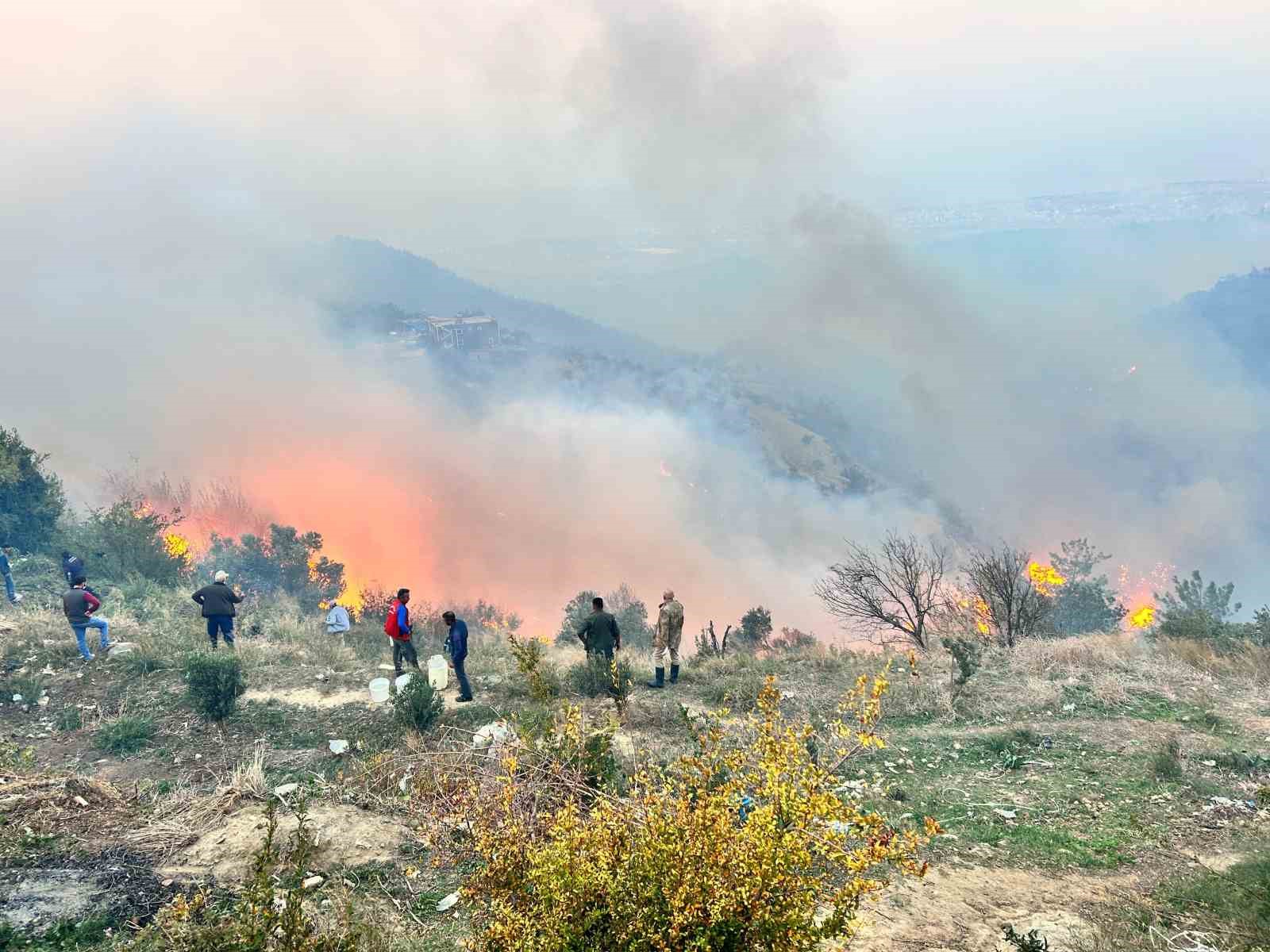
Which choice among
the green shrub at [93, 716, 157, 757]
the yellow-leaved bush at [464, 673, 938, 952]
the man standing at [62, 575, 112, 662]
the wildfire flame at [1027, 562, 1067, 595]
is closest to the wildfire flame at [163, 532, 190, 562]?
the man standing at [62, 575, 112, 662]

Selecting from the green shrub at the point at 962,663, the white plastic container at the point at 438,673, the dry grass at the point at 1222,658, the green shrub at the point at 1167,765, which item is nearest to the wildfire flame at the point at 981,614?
the green shrub at the point at 962,663

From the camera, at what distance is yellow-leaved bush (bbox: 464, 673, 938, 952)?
348 cm

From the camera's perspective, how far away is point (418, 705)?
397 inches

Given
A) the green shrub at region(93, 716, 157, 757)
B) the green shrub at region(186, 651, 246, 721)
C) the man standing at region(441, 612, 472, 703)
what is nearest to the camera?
the green shrub at region(93, 716, 157, 757)

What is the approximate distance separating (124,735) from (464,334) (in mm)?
148415

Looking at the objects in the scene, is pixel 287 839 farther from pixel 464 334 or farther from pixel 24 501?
pixel 464 334

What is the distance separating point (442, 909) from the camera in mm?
6090

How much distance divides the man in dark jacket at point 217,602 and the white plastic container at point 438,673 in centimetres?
366

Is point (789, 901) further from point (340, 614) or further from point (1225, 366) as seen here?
point (1225, 366)

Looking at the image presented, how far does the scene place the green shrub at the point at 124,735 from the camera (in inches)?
389

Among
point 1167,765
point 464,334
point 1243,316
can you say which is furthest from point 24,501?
point 1243,316

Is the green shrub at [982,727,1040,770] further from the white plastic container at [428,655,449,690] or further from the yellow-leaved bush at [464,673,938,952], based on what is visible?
the white plastic container at [428,655,449,690]

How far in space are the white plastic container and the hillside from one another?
0.61 meters

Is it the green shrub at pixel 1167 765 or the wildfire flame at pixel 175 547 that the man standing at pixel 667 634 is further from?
the wildfire flame at pixel 175 547
